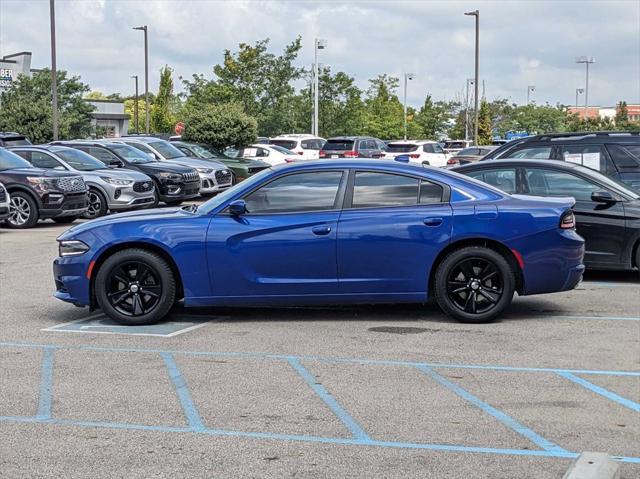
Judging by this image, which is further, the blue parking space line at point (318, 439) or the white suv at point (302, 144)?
the white suv at point (302, 144)

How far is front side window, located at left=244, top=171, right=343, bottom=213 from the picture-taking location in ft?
29.7

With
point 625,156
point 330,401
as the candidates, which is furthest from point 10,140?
point 330,401

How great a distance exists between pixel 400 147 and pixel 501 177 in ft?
89.3

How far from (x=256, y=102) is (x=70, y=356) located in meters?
46.0

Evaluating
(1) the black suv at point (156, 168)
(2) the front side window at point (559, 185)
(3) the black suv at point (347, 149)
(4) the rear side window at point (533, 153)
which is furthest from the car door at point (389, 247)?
(3) the black suv at point (347, 149)

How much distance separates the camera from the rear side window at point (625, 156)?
1316 centimetres

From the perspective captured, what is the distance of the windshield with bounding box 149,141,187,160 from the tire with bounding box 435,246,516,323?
63.2ft

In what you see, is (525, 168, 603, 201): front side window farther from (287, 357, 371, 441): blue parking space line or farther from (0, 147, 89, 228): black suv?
(0, 147, 89, 228): black suv

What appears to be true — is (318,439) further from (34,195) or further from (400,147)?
(400,147)

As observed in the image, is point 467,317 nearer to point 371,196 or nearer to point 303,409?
point 371,196

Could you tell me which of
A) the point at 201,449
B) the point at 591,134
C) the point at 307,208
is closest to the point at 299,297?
the point at 307,208

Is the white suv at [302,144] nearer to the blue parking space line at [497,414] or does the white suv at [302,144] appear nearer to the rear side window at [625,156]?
the rear side window at [625,156]

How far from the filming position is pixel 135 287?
9.07 metres

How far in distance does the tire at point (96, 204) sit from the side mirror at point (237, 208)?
1313 cm
